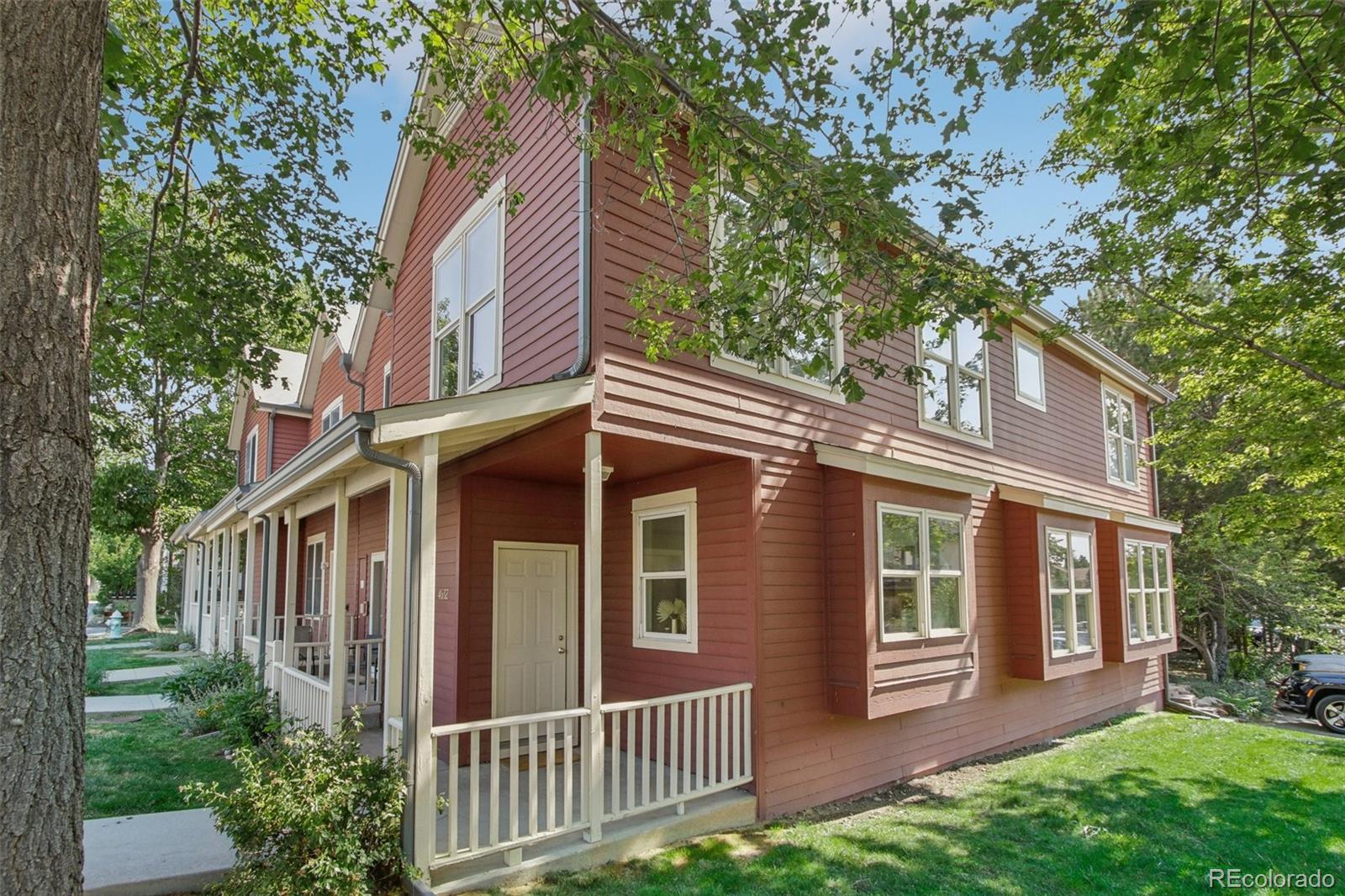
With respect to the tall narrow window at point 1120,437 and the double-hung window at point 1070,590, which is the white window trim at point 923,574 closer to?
the double-hung window at point 1070,590

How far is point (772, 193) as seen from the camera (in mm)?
4855

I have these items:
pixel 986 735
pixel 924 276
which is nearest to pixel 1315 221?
pixel 924 276

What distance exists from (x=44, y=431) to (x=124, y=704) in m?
11.5

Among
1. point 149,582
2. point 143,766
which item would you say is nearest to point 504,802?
point 143,766

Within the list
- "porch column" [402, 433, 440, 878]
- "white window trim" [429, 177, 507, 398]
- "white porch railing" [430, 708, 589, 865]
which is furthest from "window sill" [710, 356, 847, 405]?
"white porch railing" [430, 708, 589, 865]

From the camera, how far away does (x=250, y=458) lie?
2033cm

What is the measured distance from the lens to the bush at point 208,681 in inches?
422

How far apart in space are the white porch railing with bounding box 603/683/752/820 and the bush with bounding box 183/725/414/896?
1.54m

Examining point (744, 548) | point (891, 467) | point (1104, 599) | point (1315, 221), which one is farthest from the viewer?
point (1104, 599)

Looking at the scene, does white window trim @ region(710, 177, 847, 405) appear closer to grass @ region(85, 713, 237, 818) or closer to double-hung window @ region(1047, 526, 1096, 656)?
double-hung window @ region(1047, 526, 1096, 656)

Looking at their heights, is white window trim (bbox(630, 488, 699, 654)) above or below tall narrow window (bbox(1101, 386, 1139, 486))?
below

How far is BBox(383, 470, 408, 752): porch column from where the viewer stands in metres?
5.31

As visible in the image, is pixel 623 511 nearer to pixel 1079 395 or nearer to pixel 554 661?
pixel 554 661

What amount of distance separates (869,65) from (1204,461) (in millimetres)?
11235
